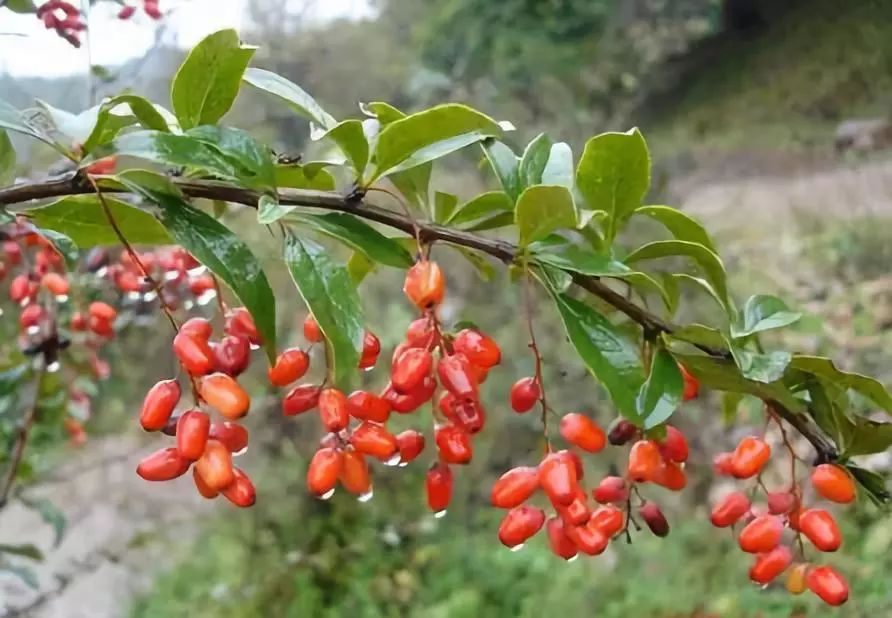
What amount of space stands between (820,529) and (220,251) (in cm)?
32

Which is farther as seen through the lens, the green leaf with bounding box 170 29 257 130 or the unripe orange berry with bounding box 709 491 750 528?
the unripe orange berry with bounding box 709 491 750 528

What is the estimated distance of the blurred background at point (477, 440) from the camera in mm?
1867

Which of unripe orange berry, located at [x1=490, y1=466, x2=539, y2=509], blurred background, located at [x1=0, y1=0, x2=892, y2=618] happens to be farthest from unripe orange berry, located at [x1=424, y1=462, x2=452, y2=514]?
blurred background, located at [x1=0, y1=0, x2=892, y2=618]

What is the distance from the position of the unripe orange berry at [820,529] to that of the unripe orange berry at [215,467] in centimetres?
29

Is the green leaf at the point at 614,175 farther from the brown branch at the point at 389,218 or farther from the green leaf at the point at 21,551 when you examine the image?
the green leaf at the point at 21,551

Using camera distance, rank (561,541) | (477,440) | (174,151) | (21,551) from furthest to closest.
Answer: (477,440)
(21,551)
(561,541)
(174,151)

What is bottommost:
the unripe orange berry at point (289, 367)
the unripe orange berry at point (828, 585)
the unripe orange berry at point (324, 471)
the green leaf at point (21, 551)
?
the green leaf at point (21, 551)

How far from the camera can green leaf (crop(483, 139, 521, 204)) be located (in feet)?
1.36

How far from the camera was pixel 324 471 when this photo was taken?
1.36 ft

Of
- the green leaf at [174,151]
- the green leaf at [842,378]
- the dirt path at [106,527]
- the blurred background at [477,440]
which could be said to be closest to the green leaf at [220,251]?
the green leaf at [174,151]

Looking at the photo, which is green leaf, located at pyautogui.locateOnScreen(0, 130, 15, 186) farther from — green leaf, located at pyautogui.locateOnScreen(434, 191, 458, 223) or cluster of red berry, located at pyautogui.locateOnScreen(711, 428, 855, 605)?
cluster of red berry, located at pyautogui.locateOnScreen(711, 428, 855, 605)

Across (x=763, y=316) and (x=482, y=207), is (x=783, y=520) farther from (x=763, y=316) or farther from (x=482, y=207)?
(x=482, y=207)

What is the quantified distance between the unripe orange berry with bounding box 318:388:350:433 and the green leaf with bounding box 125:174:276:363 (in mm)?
43

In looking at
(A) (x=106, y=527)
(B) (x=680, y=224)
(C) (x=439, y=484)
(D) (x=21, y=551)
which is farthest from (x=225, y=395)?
(A) (x=106, y=527)
